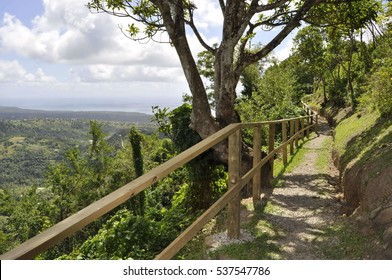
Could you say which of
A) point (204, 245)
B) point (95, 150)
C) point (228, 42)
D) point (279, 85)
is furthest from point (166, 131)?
point (95, 150)

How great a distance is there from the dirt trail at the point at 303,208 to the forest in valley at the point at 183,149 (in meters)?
1.47

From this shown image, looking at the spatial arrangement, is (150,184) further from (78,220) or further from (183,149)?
(183,149)

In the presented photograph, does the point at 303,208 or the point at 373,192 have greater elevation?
the point at 373,192

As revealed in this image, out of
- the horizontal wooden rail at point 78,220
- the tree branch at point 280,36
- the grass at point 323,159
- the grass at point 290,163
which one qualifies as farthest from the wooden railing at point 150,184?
the grass at point 323,159

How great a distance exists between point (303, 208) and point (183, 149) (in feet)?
10.5

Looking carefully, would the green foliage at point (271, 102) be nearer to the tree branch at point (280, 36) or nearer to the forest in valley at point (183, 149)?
the forest in valley at point (183, 149)

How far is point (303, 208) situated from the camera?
6961 millimetres

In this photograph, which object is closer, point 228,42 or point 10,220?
point 228,42

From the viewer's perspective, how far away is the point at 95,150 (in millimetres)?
45281

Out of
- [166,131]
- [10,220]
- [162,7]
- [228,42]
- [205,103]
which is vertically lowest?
[10,220]

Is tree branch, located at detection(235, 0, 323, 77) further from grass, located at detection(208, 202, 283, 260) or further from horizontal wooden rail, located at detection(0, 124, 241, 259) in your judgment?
horizontal wooden rail, located at detection(0, 124, 241, 259)

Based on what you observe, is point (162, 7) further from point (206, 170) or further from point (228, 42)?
point (206, 170)

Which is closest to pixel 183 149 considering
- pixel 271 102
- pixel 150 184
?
pixel 150 184
